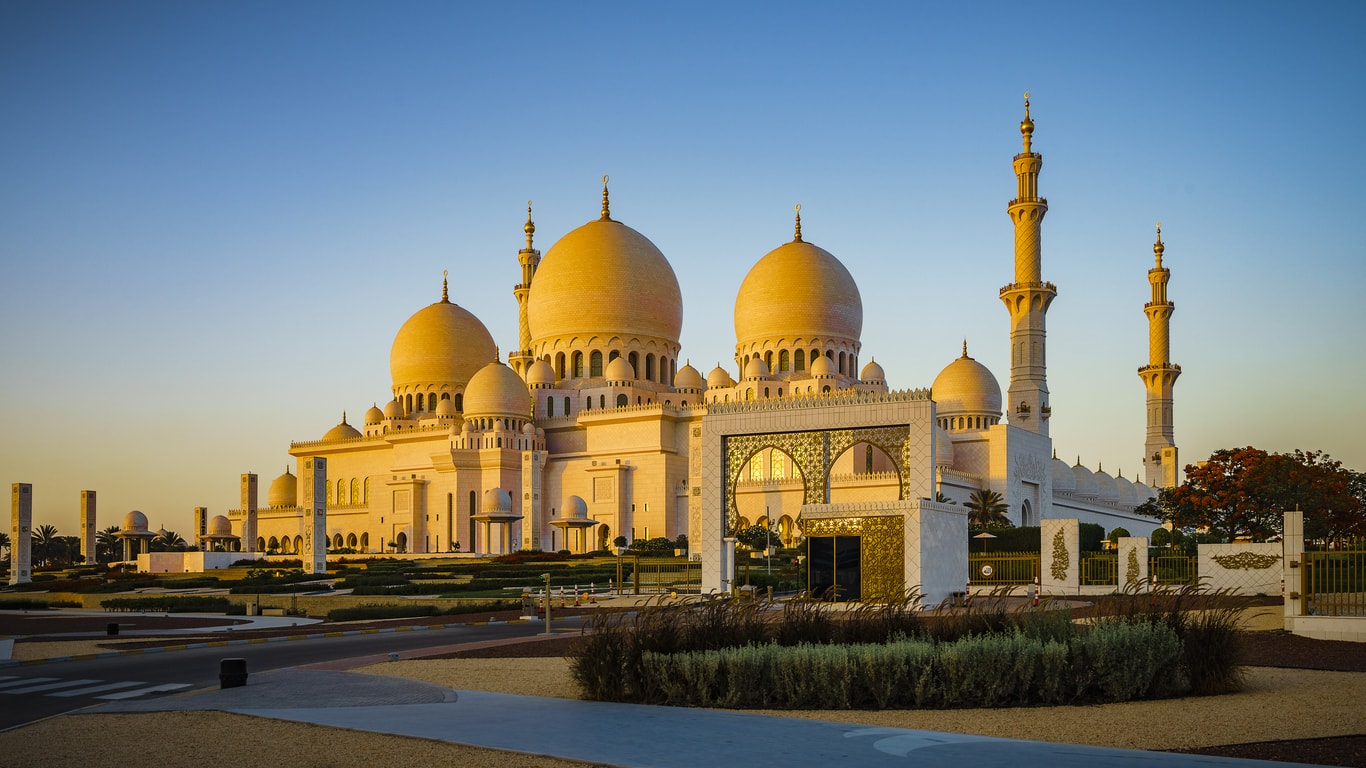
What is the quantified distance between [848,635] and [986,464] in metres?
46.0

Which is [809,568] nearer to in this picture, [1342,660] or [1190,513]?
[1342,660]

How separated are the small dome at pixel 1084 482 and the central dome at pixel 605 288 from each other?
24.1 metres

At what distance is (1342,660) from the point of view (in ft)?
43.3

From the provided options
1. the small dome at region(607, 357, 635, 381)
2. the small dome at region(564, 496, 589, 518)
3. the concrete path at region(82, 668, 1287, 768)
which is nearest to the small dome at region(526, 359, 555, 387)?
the small dome at region(607, 357, 635, 381)

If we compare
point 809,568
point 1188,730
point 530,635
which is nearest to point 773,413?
point 809,568

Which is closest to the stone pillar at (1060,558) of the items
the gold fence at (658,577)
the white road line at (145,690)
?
the gold fence at (658,577)

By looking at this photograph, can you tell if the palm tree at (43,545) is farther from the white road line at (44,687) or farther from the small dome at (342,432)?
the white road line at (44,687)

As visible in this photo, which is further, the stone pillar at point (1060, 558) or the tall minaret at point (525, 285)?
the tall minaret at point (525, 285)

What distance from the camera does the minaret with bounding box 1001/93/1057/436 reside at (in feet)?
187

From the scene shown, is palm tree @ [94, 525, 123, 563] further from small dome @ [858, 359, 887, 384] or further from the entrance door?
the entrance door

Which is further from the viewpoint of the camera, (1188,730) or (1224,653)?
(1224,653)

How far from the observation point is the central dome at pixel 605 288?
6756 cm

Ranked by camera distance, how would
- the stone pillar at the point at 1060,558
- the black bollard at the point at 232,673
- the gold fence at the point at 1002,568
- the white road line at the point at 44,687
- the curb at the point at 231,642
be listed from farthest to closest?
1. the gold fence at the point at 1002,568
2. the stone pillar at the point at 1060,558
3. the curb at the point at 231,642
4. the white road line at the point at 44,687
5. the black bollard at the point at 232,673

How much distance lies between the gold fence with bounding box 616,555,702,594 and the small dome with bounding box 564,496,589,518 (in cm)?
1696
